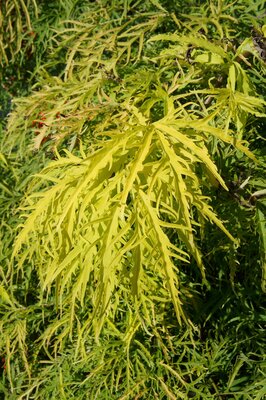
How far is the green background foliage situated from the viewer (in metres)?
0.71

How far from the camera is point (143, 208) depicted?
26.2 inches

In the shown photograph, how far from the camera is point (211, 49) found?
0.83 meters

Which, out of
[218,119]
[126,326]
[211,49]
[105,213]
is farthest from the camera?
[126,326]

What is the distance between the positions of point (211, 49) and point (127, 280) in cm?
33

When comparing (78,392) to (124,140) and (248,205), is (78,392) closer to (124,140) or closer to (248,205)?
(248,205)

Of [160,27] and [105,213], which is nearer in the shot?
[105,213]

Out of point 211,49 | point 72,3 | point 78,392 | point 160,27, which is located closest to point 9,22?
point 72,3

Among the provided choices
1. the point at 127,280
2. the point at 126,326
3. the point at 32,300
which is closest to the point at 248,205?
the point at 127,280

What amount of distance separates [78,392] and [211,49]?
2.10ft

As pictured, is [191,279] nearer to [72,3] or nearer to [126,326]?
[126,326]

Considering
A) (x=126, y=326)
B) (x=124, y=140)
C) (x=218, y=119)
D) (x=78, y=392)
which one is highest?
(x=124, y=140)

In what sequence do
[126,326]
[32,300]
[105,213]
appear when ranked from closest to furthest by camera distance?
[105,213] < [126,326] < [32,300]

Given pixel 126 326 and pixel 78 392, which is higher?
pixel 126 326

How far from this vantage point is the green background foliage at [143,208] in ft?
2.33
